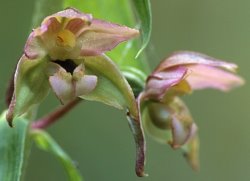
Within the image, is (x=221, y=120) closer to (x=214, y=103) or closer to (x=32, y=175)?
(x=214, y=103)

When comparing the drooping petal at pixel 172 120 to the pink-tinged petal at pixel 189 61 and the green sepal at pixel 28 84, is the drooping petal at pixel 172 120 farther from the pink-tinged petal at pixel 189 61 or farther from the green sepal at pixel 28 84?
the green sepal at pixel 28 84

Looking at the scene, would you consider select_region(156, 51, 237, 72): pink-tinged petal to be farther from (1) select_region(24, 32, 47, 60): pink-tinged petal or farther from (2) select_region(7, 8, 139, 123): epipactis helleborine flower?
(1) select_region(24, 32, 47, 60): pink-tinged petal

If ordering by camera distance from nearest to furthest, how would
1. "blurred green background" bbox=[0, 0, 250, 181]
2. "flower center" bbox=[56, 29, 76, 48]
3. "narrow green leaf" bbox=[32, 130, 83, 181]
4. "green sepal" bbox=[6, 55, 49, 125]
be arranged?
"green sepal" bbox=[6, 55, 49, 125] → "flower center" bbox=[56, 29, 76, 48] → "narrow green leaf" bbox=[32, 130, 83, 181] → "blurred green background" bbox=[0, 0, 250, 181]

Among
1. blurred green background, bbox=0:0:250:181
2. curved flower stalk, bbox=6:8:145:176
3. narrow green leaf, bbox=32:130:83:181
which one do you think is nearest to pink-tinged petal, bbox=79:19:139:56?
curved flower stalk, bbox=6:8:145:176

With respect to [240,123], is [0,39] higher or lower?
higher

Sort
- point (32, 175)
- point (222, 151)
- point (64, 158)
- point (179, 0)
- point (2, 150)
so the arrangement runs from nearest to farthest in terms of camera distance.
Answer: point (2, 150)
point (64, 158)
point (32, 175)
point (222, 151)
point (179, 0)

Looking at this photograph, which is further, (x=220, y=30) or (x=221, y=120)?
(x=220, y=30)

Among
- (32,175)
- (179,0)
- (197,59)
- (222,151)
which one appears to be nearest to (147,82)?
(197,59)

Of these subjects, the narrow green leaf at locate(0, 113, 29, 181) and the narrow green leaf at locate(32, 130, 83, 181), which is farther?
the narrow green leaf at locate(32, 130, 83, 181)
